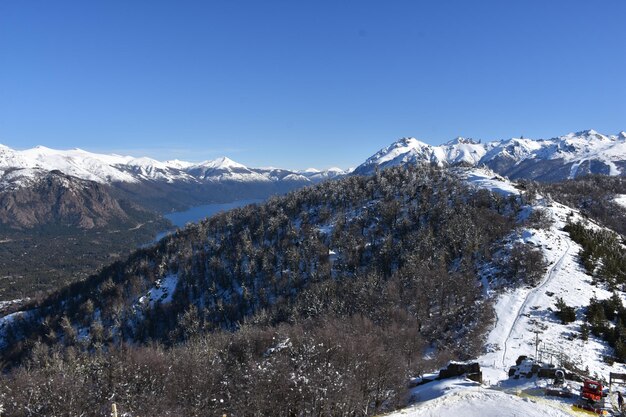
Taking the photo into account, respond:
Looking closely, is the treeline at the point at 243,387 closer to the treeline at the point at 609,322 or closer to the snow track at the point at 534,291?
the snow track at the point at 534,291

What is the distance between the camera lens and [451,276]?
100750 mm

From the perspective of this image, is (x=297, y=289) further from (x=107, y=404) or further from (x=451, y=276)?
(x=107, y=404)

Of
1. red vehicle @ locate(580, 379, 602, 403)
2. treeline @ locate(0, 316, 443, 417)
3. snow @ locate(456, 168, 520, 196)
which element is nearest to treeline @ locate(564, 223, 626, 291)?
snow @ locate(456, 168, 520, 196)

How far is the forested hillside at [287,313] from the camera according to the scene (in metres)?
40.7

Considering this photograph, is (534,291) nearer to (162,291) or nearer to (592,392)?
(592,392)

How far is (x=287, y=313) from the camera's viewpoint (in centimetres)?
12150

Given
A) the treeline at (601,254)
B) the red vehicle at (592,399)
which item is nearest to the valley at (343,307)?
the treeline at (601,254)

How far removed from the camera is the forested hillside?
133 feet

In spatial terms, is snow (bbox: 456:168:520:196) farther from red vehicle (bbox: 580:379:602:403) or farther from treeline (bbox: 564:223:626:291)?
red vehicle (bbox: 580:379:602:403)

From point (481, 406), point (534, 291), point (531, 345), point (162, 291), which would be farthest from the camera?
point (162, 291)

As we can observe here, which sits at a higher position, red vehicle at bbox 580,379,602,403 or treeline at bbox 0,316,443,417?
red vehicle at bbox 580,379,602,403

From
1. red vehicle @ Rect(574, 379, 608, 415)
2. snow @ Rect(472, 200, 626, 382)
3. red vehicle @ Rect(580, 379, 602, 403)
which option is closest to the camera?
red vehicle @ Rect(574, 379, 608, 415)

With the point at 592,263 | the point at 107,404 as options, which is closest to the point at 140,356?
the point at 107,404

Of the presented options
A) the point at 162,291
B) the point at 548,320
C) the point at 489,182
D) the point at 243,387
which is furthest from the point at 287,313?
the point at 489,182
